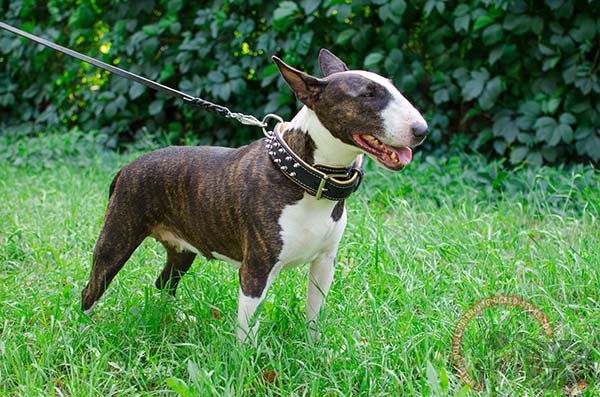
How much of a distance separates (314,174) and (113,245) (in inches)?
37.0

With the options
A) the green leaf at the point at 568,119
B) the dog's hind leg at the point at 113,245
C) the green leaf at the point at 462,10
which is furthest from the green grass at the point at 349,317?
the green leaf at the point at 462,10

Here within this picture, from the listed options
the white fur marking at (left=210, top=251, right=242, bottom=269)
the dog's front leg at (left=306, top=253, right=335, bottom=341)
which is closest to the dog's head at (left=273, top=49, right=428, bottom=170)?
the dog's front leg at (left=306, top=253, right=335, bottom=341)

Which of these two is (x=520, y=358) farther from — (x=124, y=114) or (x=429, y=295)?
(x=124, y=114)

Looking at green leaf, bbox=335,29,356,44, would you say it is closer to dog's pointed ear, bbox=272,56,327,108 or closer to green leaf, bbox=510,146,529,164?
green leaf, bbox=510,146,529,164

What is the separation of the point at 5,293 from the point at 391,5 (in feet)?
11.0

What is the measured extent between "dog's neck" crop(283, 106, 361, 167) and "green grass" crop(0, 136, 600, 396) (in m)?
0.68

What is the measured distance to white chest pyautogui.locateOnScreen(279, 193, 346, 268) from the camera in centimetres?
243

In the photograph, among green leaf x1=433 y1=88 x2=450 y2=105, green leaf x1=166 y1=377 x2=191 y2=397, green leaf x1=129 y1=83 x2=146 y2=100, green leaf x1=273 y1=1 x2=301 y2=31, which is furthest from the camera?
green leaf x1=129 y1=83 x2=146 y2=100

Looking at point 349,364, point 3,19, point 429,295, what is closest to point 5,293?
point 349,364

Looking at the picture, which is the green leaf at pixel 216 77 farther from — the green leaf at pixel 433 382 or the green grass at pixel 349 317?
the green leaf at pixel 433 382

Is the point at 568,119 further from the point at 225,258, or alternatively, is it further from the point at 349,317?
the point at 225,258

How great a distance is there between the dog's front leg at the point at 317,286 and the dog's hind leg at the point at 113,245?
69cm

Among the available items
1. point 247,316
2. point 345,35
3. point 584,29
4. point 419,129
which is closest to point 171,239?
point 247,316

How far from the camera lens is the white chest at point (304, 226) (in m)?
2.43
